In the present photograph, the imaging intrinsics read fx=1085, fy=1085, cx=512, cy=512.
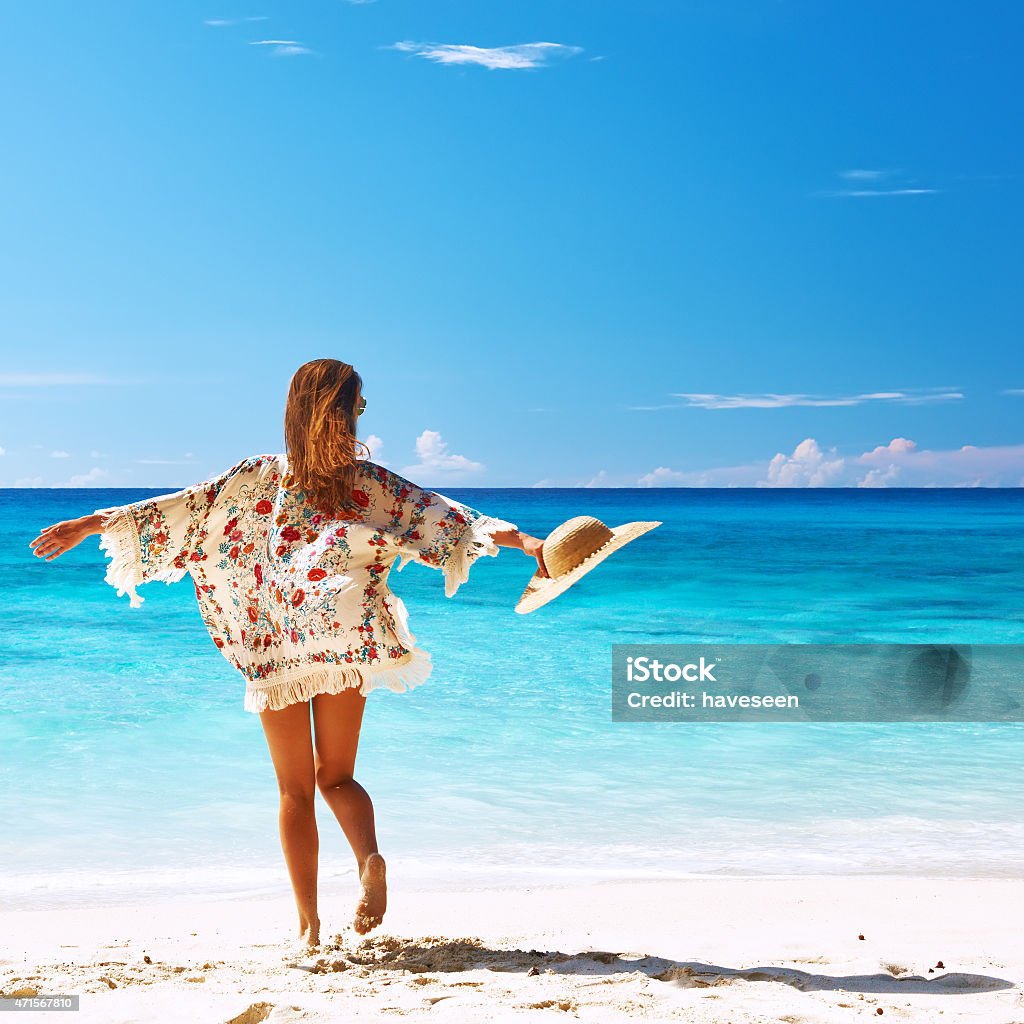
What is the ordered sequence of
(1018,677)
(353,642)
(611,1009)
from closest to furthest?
(611,1009), (353,642), (1018,677)

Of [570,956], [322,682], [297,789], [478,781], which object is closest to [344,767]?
[297,789]

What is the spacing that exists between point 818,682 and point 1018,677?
1647 mm

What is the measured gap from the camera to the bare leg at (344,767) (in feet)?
8.73

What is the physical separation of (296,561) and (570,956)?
3.95 ft

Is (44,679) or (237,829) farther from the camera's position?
(44,679)

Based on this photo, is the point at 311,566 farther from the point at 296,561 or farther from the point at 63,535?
the point at 63,535

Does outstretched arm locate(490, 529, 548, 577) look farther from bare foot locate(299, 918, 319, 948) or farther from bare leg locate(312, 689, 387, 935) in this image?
bare foot locate(299, 918, 319, 948)

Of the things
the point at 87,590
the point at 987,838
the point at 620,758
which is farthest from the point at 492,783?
the point at 87,590

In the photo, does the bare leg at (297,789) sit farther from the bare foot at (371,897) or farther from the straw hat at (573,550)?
the straw hat at (573,550)

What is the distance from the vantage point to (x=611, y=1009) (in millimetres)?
2264

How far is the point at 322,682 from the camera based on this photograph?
2.63 metres

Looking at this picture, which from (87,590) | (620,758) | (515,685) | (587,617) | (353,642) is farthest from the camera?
(87,590)

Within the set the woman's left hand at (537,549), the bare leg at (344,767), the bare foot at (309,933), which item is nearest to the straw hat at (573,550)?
the woman's left hand at (537,549)

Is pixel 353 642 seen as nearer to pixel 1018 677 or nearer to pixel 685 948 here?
pixel 685 948
